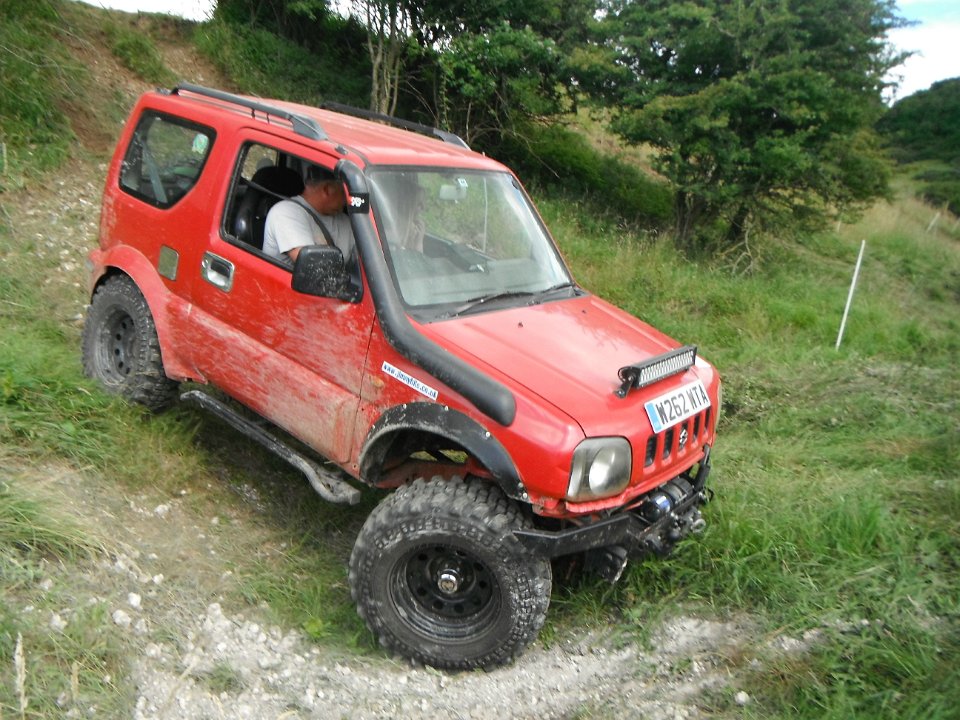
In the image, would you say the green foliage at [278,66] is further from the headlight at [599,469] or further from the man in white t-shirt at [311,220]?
the headlight at [599,469]

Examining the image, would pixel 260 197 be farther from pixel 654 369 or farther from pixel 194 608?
pixel 654 369

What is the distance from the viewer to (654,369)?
11.3 feet

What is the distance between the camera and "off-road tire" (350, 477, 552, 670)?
326cm

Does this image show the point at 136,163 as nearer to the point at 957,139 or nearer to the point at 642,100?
the point at 642,100

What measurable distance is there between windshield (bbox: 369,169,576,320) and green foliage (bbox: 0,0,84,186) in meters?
5.85

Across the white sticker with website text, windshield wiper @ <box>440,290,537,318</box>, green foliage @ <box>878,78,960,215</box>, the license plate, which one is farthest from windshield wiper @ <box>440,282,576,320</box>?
green foliage @ <box>878,78,960,215</box>

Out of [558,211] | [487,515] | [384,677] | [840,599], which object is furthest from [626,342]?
[558,211]

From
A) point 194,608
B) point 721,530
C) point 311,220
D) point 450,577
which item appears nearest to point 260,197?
point 311,220

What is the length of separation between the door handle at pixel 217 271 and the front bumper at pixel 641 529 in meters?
2.00

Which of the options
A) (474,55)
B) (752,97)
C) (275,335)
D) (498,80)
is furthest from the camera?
(498,80)

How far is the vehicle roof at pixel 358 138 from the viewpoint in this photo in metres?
3.87

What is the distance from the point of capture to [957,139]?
29391 mm

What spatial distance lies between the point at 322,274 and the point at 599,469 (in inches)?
56.0

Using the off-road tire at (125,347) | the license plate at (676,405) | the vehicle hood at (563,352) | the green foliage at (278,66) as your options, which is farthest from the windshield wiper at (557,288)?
the green foliage at (278,66)
